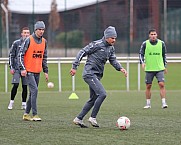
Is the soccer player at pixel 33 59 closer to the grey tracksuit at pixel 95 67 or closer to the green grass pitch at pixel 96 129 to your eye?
Answer: the green grass pitch at pixel 96 129

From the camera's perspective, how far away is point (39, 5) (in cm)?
3189

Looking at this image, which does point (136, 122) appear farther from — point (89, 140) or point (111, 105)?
point (111, 105)

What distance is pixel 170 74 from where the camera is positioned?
29625 mm

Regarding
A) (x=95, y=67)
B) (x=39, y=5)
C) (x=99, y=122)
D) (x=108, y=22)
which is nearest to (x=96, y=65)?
(x=95, y=67)

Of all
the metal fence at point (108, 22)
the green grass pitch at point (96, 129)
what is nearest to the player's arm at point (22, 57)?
the green grass pitch at point (96, 129)

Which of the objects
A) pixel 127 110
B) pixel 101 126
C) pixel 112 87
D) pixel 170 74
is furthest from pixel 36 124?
pixel 170 74

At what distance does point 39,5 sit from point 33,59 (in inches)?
744

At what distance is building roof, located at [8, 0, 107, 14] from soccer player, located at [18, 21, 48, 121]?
1810 centimetres

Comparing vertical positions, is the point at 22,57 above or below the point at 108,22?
below

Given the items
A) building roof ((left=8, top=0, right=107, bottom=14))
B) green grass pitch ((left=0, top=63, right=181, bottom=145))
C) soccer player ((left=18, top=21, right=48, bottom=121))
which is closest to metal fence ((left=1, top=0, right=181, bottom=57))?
building roof ((left=8, top=0, right=107, bottom=14))

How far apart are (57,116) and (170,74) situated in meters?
16.0

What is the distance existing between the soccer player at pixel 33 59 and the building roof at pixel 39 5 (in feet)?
59.4

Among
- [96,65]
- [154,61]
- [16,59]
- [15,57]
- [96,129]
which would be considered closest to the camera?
[96,129]

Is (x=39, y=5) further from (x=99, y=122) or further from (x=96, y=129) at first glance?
(x=96, y=129)
